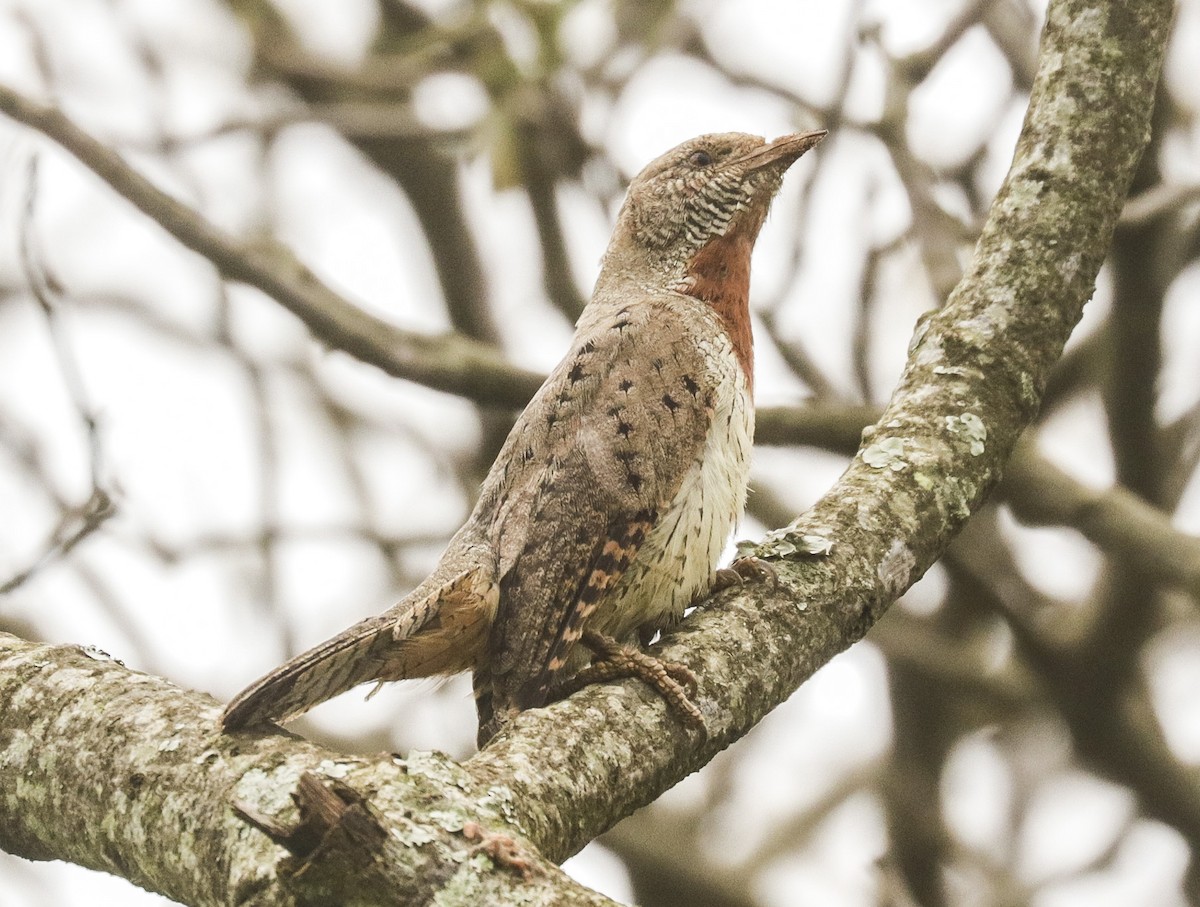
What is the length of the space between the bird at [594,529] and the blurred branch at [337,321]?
0.61 meters

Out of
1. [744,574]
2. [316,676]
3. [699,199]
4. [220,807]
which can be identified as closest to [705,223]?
[699,199]

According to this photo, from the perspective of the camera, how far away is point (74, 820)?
99.0 inches

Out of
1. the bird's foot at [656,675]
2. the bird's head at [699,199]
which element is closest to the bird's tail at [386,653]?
the bird's foot at [656,675]

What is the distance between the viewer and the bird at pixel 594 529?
3.48m

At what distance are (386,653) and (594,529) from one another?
0.76 metres

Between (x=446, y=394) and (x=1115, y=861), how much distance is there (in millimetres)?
3555

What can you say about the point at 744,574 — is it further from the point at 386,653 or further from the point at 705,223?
the point at 705,223

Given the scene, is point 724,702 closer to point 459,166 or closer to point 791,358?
point 791,358

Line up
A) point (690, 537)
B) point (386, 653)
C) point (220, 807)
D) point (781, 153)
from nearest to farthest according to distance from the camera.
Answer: point (220, 807) < point (386, 653) < point (690, 537) < point (781, 153)

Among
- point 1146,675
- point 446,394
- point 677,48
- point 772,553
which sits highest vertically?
point 677,48

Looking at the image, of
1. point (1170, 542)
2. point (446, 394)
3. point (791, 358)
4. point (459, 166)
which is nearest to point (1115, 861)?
point (1170, 542)

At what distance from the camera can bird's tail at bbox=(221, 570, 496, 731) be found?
267 centimetres

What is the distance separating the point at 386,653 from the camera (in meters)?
3.34

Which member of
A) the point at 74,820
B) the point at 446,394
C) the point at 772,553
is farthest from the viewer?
the point at 446,394
